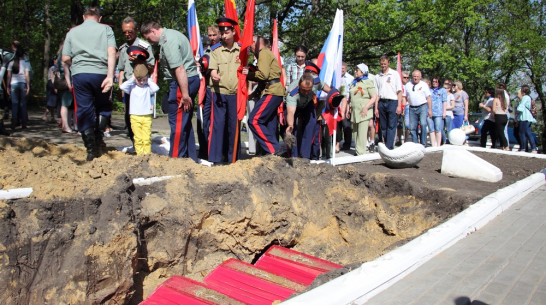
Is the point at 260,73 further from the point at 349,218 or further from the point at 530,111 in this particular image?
the point at 530,111

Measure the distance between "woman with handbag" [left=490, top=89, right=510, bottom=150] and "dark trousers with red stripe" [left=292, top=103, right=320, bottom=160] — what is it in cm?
625

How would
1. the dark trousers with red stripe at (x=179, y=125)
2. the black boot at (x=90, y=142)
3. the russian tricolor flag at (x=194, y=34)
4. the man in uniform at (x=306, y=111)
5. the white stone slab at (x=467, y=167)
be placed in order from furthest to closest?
the russian tricolor flag at (x=194, y=34) < the man in uniform at (x=306, y=111) < the white stone slab at (x=467, y=167) < the dark trousers with red stripe at (x=179, y=125) < the black boot at (x=90, y=142)

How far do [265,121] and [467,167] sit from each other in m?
3.25

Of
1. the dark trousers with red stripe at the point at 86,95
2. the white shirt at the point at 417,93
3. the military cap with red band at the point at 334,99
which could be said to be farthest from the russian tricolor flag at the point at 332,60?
the dark trousers with red stripe at the point at 86,95

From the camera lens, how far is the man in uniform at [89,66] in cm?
570

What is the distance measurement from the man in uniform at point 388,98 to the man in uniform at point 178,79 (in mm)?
4784

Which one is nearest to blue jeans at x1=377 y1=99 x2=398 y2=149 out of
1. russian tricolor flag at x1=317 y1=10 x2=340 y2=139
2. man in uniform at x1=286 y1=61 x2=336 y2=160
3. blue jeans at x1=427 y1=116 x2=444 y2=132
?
russian tricolor flag at x1=317 y1=10 x2=340 y2=139

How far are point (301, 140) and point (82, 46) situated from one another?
3.82m

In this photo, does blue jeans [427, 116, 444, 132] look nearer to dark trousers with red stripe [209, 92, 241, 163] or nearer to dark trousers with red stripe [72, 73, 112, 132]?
dark trousers with red stripe [209, 92, 241, 163]

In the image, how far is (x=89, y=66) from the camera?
18.8 feet

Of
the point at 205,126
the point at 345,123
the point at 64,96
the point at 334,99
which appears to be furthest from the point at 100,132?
the point at 345,123

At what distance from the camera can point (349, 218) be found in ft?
18.1

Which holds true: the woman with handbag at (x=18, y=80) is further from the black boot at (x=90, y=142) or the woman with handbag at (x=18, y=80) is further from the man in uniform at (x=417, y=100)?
the man in uniform at (x=417, y=100)

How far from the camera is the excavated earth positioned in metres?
3.53
